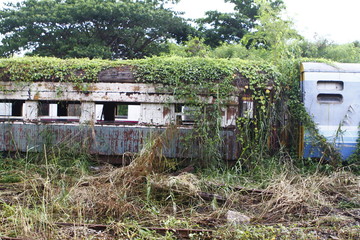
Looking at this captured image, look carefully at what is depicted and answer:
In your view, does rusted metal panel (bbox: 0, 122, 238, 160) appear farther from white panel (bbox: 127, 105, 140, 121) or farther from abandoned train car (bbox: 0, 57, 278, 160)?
white panel (bbox: 127, 105, 140, 121)

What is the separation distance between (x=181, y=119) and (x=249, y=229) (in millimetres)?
3512

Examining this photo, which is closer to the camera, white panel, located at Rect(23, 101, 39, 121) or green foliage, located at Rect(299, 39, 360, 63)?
white panel, located at Rect(23, 101, 39, 121)

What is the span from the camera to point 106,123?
7.52m

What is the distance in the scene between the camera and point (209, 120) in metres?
7.13

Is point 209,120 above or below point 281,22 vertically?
below

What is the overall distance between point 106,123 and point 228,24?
1830cm

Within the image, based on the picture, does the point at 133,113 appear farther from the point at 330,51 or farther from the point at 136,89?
the point at 330,51

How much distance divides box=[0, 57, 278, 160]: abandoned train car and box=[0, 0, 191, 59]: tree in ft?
38.6

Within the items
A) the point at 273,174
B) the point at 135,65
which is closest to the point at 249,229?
the point at 273,174

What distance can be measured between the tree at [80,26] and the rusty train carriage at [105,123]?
11781 millimetres

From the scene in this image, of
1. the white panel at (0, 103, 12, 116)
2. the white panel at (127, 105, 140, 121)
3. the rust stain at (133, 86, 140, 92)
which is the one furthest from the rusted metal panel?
the white panel at (127, 105, 140, 121)

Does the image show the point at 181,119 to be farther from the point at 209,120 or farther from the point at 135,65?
the point at 135,65

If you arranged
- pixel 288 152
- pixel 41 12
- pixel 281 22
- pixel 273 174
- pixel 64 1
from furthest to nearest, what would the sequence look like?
pixel 64 1 < pixel 41 12 < pixel 281 22 < pixel 288 152 < pixel 273 174

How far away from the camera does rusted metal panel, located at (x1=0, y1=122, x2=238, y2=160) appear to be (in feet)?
23.9
